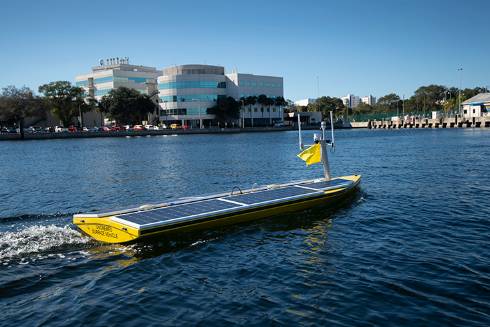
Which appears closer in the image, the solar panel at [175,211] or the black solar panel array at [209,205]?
the solar panel at [175,211]

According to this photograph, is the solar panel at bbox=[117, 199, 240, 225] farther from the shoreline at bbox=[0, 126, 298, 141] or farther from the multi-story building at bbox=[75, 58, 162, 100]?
the multi-story building at bbox=[75, 58, 162, 100]

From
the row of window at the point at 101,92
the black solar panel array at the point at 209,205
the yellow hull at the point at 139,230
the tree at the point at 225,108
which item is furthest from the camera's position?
the row of window at the point at 101,92

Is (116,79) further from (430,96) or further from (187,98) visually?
(430,96)

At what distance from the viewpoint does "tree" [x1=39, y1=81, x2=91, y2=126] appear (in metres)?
133

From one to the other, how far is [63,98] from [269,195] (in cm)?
13010

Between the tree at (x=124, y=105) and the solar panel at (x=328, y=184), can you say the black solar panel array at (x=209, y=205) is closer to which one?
the solar panel at (x=328, y=184)

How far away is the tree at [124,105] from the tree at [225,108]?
21.5 meters

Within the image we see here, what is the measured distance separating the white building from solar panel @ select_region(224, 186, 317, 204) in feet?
409

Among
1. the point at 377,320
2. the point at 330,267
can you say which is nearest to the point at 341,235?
the point at 330,267

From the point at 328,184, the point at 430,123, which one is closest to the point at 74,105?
the point at 430,123

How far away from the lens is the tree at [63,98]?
436 ft

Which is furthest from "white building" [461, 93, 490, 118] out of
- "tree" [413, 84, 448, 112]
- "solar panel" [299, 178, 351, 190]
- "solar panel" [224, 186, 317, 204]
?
"solar panel" [224, 186, 317, 204]

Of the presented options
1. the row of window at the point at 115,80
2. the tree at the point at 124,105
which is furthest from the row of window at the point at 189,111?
the row of window at the point at 115,80

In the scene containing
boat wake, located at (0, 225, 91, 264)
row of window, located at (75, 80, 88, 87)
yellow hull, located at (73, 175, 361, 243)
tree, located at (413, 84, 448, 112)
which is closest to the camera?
boat wake, located at (0, 225, 91, 264)
